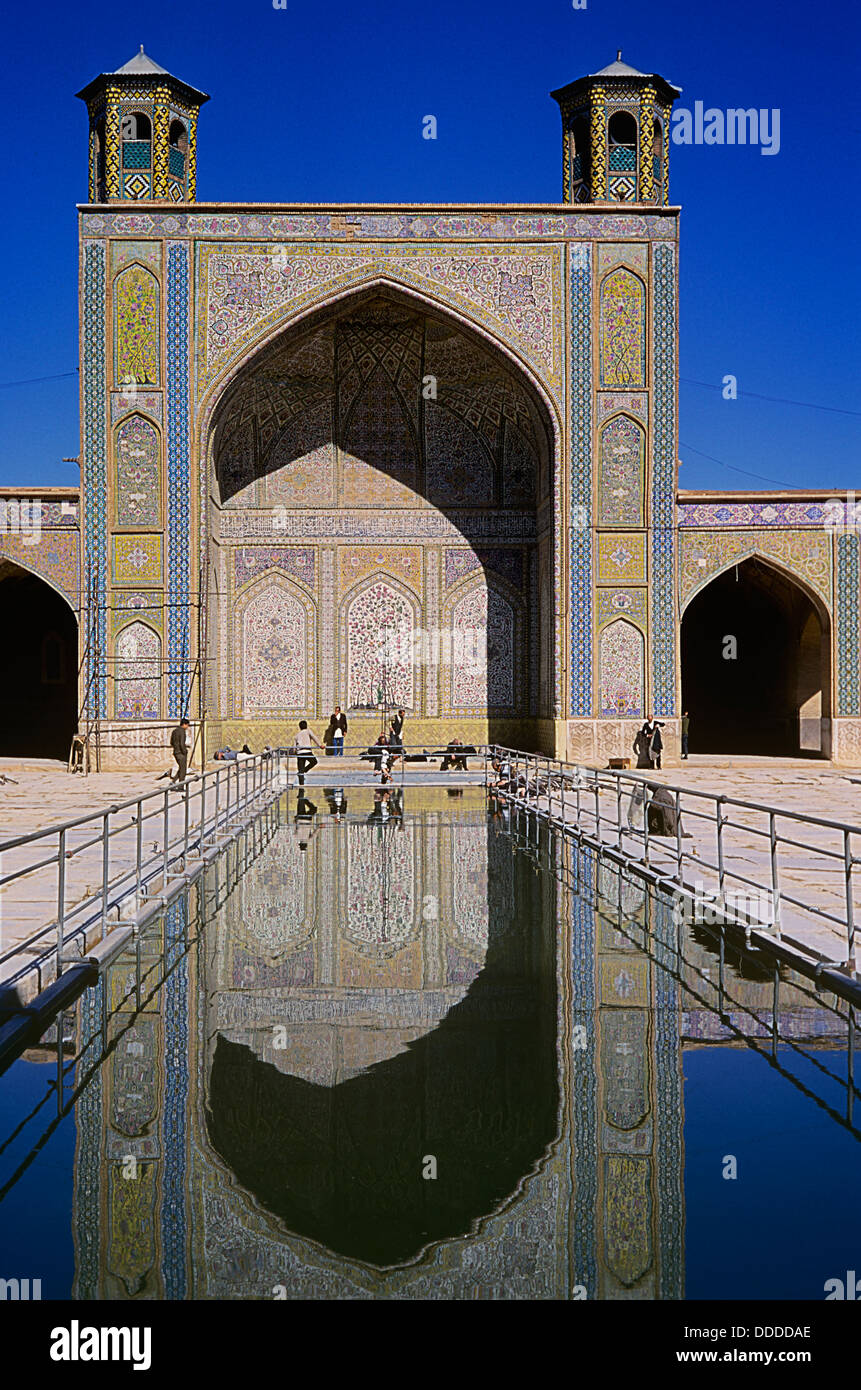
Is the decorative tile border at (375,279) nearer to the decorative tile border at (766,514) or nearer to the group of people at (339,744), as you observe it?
the decorative tile border at (766,514)

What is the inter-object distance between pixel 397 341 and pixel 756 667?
9.53 metres

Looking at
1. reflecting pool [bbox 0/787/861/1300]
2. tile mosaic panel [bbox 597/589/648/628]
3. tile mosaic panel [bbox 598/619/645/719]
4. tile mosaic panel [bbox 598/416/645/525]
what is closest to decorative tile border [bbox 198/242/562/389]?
tile mosaic panel [bbox 598/416/645/525]

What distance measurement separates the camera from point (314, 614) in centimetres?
2056

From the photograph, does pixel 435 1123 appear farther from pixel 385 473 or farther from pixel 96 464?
pixel 385 473

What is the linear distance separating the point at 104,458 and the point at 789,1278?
1685 centimetres

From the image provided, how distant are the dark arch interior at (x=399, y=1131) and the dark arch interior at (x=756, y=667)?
15.5 meters

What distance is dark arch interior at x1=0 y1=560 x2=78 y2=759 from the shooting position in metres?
24.2

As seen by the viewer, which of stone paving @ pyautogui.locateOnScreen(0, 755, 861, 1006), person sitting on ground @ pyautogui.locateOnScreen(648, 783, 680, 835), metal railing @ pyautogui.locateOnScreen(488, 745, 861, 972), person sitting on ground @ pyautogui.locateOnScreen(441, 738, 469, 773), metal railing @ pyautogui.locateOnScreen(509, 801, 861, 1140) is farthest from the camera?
person sitting on ground @ pyautogui.locateOnScreen(441, 738, 469, 773)

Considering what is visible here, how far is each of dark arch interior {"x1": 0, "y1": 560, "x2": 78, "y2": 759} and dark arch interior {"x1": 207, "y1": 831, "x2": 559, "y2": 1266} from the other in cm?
2106

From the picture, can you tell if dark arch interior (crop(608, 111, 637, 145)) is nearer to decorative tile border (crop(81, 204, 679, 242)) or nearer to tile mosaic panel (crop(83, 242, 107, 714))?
decorative tile border (crop(81, 204, 679, 242))

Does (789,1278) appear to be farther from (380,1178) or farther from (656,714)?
(656,714)

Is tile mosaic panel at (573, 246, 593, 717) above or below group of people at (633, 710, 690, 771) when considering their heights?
above

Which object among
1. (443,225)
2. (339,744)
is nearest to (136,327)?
(443,225)
